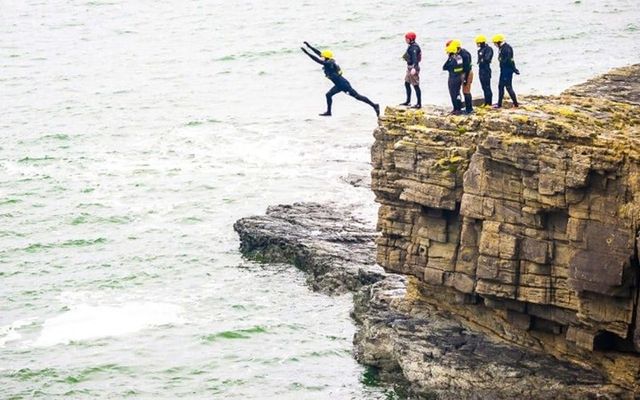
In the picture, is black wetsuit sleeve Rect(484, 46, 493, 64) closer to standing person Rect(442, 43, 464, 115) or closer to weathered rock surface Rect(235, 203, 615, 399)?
standing person Rect(442, 43, 464, 115)

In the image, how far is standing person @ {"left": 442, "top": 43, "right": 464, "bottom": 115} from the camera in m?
43.7

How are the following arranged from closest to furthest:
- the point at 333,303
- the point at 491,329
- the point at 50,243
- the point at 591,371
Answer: the point at 591,371 → the point at 491,329 → the point at 333,303 → the point at 50,243

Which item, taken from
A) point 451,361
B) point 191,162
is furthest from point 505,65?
point 191,162

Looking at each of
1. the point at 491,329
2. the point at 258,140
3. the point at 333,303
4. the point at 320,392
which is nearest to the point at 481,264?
the point at 491,329

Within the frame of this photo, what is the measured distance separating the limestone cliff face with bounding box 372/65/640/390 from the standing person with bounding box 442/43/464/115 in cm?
58

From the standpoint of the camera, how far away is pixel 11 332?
177ft

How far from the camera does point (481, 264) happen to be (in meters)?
40.2

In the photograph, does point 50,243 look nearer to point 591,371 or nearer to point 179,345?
point 179,345

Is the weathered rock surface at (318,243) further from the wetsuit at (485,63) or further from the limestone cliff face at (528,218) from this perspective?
the wetsuit at (485,63)

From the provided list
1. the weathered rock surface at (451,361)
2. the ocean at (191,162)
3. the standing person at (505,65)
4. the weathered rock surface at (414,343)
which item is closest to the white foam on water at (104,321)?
the ocean at (191,162)

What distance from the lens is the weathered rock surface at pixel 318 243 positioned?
5338 centimetres

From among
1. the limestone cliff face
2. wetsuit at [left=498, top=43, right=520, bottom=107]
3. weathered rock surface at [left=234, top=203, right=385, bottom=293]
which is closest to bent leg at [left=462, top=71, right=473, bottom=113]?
the limestone cliff face

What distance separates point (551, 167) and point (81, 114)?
5326cm

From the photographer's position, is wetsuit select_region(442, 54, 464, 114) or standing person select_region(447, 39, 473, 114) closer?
wetsuit select_region(442, 54, 464, 114)
